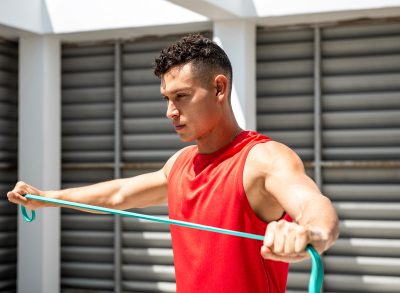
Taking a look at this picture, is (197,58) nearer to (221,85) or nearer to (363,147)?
(221,85)

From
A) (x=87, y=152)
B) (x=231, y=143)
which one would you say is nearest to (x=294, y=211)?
(x=231, y=143)

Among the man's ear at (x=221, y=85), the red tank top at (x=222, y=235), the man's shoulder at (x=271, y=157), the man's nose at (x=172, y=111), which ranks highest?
the man's ear at (x=221, y=85)

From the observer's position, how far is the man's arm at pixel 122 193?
3.41 meters

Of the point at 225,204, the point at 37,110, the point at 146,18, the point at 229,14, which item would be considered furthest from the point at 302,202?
the point at 37,110

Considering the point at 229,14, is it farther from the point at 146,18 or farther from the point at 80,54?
the point at 80,54

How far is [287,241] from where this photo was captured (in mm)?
1960

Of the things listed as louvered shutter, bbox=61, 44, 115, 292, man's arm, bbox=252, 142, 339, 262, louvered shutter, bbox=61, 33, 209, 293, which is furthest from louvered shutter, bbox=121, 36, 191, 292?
man's arm, bbox=252, 142, 339, 262

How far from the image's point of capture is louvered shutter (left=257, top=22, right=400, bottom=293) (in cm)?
682

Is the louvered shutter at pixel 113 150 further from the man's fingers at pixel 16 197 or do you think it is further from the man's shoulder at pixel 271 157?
the man's shoulder at pixel 271 157

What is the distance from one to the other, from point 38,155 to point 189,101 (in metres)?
5.04

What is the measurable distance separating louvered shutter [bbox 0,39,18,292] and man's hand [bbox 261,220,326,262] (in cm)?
599

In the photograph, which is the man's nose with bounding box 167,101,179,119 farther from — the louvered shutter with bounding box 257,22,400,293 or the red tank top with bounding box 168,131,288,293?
the louvered shutter with bounding box 257,22,400,293

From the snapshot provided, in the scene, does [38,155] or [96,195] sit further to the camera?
[38,155]

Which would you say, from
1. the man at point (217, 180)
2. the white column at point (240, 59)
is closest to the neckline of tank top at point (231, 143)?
the man at point (217, 180)
